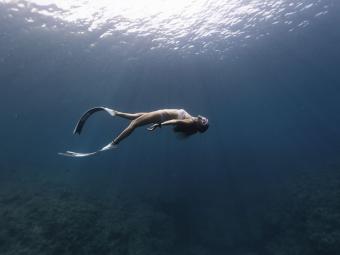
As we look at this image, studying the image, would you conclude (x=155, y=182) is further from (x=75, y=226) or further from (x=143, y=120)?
(x=143, y=120)

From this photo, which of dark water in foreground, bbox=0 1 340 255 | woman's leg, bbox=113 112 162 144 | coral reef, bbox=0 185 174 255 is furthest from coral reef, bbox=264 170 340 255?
woman's leg, bbox=113 112 162 144

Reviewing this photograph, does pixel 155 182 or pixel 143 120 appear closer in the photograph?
pixel 143 120

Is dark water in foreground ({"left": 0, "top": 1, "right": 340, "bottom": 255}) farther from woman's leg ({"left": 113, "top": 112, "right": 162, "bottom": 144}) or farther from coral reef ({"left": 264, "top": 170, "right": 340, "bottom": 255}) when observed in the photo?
woman's leg ({"left": 113, "top": 112, "right": 162, "bottom": 144})

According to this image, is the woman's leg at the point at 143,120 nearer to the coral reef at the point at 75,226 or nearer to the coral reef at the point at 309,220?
the coral reef at the point at 75,226

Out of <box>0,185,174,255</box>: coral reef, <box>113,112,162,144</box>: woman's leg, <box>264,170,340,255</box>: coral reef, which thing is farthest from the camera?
<box>264,170,340,255</box>: coral reef

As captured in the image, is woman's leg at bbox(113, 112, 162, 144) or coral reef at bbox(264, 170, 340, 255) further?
coral reef at bbox(264, 170, 340, 255)

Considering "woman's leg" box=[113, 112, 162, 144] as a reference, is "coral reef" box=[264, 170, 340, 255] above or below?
below

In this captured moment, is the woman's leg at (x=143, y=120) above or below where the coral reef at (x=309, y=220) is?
above

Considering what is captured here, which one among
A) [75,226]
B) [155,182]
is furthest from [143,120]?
[155,182]

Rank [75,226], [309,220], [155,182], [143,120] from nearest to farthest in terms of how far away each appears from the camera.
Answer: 1. [143,120]
2. [75,226]
3. [309,220]
4. [155,182]

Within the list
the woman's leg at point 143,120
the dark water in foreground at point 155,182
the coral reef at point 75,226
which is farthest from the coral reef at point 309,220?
the woman's leg at point 143,120

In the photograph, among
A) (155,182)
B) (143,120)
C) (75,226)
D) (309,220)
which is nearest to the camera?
(143,120)

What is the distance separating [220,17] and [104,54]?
39.6 feet

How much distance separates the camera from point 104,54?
28625 millimetres
